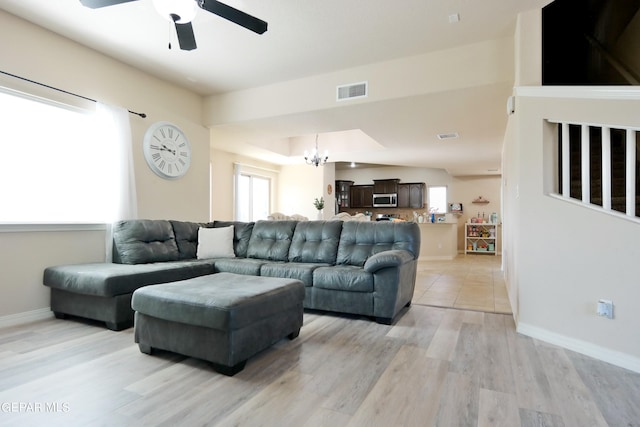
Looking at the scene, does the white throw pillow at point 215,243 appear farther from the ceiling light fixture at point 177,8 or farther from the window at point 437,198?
the window at point 437,198

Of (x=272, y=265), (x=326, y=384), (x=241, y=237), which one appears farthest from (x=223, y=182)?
(x=326, y=384)

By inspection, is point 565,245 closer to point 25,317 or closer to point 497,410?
point 497,410

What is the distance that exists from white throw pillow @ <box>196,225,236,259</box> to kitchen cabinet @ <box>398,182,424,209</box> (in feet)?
23.0

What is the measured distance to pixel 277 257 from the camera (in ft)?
14.0

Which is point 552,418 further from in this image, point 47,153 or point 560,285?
point 47,153

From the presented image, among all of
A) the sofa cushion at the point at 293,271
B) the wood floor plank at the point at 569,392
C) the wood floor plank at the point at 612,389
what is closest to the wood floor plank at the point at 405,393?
the wood floor plank at the point at 569,392

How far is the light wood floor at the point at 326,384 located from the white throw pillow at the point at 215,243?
5.23 ft

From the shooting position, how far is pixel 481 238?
978 cm

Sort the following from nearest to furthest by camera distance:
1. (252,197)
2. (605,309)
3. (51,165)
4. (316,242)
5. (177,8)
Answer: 1. (177,8)
2. (605,309)
3. (51,165)
4. (316,242)
5. (252,197)

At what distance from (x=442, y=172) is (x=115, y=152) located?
874cm

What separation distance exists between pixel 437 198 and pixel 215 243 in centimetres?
777

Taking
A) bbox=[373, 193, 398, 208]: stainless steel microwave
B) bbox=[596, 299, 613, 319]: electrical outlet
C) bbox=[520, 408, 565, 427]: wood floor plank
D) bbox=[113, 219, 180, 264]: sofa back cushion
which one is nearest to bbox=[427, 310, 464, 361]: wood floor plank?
bbox=[520, 408, 565, 427]: wood floor plank

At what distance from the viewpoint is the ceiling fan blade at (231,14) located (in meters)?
2.20

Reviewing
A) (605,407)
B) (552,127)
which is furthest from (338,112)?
(605,407)
